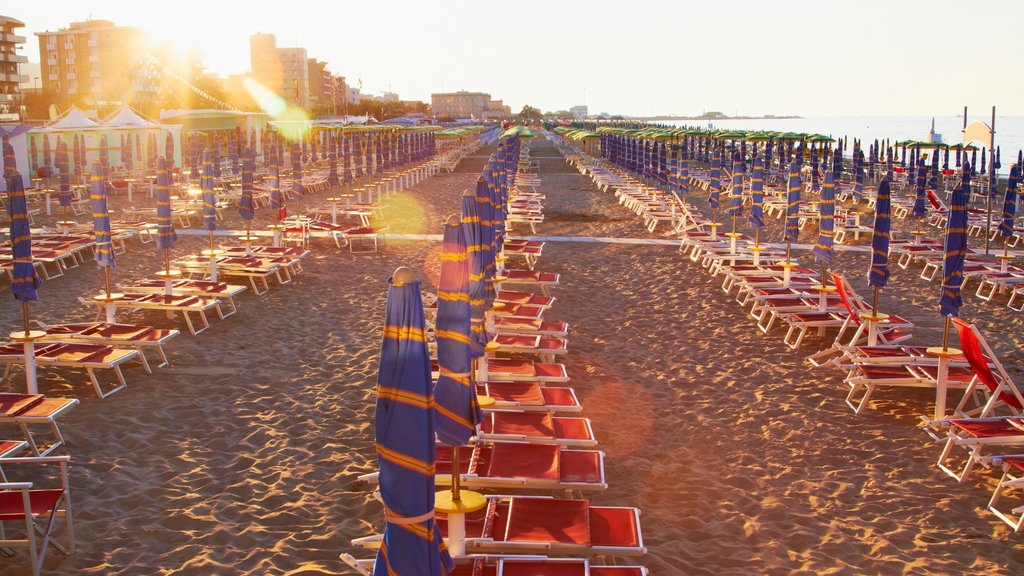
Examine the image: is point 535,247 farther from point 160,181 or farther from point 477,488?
point 477,488

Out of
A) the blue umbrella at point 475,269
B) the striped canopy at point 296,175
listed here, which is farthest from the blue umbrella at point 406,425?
the striped canopy at point 296,175

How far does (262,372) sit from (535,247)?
757cm

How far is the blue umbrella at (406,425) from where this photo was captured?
392 cm

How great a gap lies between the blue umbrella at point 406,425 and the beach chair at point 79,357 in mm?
6031

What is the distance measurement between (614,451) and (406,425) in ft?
13.7

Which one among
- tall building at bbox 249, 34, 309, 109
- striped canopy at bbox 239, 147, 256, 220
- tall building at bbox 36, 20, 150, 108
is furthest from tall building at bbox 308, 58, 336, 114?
striped canopy at bbox 239, 147, 256, 220

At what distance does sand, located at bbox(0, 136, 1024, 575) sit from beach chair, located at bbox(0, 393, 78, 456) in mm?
230

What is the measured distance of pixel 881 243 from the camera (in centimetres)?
958

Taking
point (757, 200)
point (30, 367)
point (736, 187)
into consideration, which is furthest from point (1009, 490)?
point (736, 187)

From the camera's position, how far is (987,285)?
15000mm

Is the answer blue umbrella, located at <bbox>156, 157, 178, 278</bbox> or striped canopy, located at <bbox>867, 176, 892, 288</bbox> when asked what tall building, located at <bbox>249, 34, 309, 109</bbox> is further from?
striped canopy, located at <bbox>867, 176, 892, 288</bbox>

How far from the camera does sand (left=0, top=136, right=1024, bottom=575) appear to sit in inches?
234

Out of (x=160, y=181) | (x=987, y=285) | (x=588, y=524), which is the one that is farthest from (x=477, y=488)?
(x=987, y=285)

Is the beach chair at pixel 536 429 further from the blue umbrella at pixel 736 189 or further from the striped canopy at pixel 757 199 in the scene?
the blue umbrella at pixel 736 189
